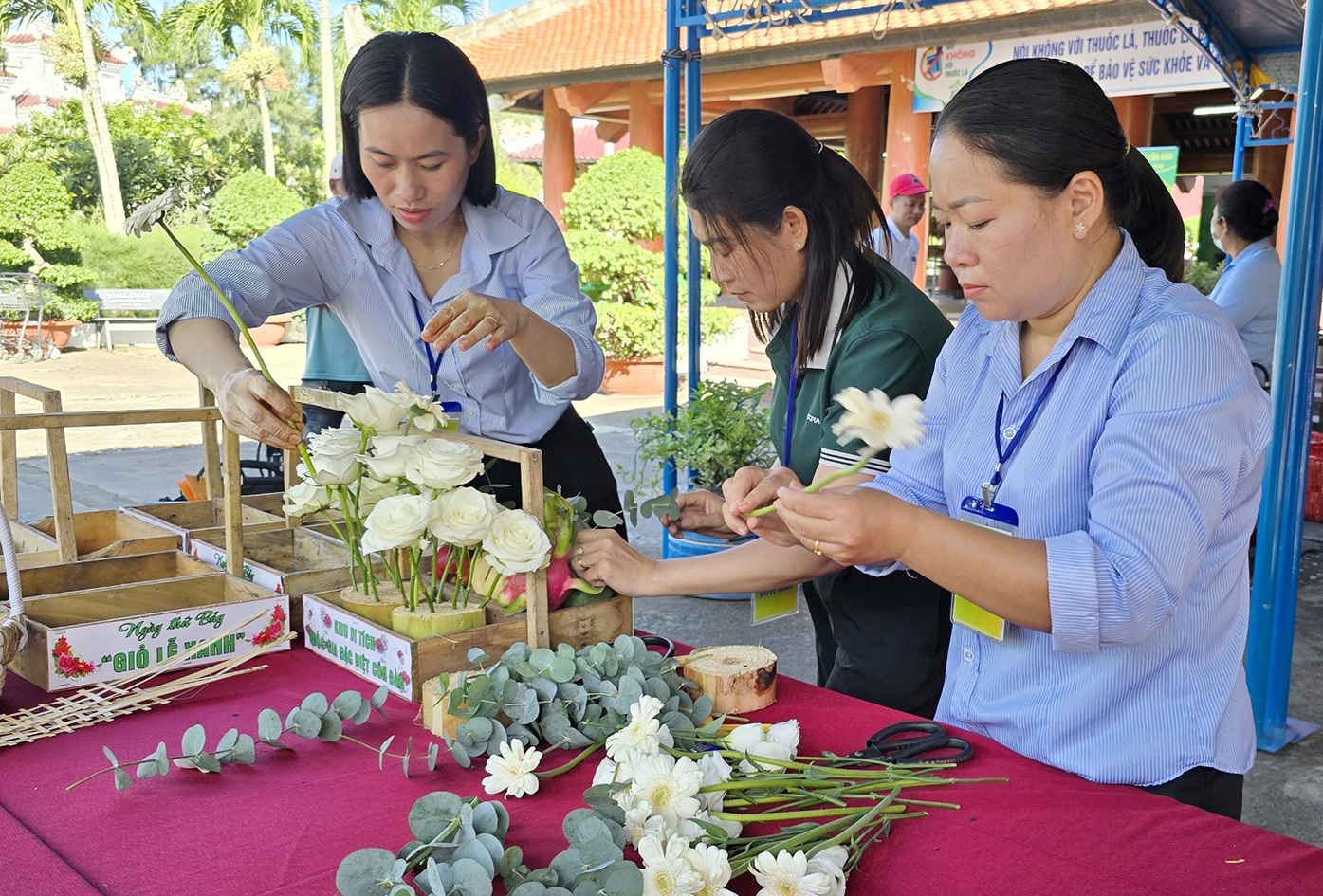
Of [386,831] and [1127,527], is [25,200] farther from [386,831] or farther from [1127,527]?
[1127,527]

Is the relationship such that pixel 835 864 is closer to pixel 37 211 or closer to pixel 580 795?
pixel 580 795

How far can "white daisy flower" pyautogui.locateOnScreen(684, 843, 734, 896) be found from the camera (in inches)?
35.7

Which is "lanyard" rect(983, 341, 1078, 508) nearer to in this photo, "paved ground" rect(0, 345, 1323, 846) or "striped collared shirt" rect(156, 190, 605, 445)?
Answer: "striped collared shirt" rect(156, 190, 605, 445)

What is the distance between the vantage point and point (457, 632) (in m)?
1.45

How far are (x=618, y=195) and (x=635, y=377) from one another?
1.69m

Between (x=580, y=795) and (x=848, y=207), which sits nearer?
(x=580, y=795)

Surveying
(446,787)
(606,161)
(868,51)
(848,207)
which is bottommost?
(446,787)

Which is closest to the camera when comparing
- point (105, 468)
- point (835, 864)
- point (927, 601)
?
point (835, 864)

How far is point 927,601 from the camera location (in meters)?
1.71

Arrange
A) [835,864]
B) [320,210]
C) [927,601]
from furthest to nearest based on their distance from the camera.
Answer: [320,210]
[927,601]
[835,864]

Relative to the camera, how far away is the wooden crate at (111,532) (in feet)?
6.25

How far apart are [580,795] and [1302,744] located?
275 centimetres

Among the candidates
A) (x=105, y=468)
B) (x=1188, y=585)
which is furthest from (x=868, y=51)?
(x=1188, y=585)

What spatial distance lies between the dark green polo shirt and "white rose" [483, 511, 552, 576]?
484mm
